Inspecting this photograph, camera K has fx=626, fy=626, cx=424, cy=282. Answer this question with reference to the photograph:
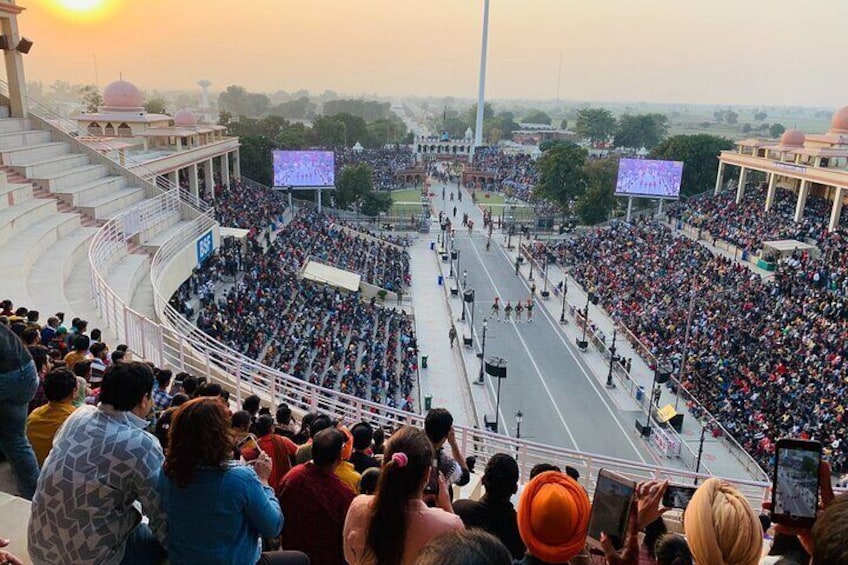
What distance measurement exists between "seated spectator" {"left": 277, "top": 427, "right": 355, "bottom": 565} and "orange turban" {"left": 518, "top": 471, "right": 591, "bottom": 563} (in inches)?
42.1

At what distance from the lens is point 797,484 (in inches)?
119

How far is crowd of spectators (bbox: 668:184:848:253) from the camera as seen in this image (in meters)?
33.9

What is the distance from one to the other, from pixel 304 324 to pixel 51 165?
953cm

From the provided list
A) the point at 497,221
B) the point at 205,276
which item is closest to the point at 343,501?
the point at 205,276

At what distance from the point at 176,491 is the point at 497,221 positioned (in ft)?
178

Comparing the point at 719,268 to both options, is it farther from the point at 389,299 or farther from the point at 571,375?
the point at 389,299

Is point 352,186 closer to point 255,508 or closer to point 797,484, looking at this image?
point 255,508

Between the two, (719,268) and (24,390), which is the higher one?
(24,390)

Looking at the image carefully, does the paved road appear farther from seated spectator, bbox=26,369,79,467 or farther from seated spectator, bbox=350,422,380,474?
seated spectator, bbox=26,369,79,467

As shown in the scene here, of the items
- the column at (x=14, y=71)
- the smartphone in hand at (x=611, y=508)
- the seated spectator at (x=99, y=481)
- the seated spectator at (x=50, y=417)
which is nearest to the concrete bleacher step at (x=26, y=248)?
the column at (x=14, y=71)

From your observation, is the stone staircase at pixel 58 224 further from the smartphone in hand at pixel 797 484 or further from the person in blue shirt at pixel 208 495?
the smartphone in hand at pixel 797 484

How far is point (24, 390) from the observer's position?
4129mm

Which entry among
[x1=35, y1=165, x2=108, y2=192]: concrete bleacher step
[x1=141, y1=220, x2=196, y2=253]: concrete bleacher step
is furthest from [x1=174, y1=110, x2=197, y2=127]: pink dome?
[x1=141, y1=220, x2=196, y2=253]: concrete bleacher step

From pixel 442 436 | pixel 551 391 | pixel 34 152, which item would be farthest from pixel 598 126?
pixel 442 436
